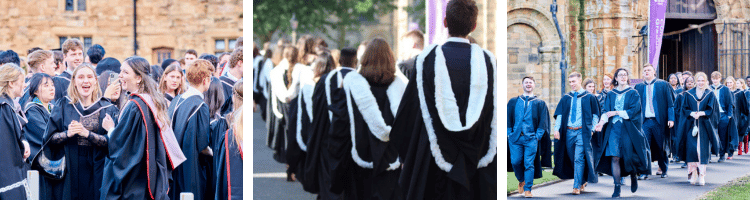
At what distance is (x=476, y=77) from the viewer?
4.38m

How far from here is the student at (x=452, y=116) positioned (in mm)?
4359

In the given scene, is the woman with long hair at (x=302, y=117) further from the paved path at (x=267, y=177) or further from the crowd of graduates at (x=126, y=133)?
the crowd of graduates at (x=126, y=133)

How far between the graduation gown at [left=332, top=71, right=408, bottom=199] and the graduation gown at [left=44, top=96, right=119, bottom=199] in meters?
1.74

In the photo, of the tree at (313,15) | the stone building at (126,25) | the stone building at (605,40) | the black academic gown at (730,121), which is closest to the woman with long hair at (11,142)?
the tree at (313,15)

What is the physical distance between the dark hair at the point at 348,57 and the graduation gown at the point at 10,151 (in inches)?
92.1

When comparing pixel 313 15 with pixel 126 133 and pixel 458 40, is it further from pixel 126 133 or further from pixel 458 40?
pixel 126 133

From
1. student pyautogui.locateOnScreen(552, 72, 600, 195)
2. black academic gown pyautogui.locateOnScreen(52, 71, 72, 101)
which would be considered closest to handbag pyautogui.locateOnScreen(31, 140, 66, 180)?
black academic gown pyautogui.locateOnScreen(52, 71, 72, 101)

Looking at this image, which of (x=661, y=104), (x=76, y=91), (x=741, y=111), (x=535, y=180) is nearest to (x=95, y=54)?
(x=76, y=91)

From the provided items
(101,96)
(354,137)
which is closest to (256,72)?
(354,137)

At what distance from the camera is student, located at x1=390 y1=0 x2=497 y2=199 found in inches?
172

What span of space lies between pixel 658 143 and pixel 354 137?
17.4 feet

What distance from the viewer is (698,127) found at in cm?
911

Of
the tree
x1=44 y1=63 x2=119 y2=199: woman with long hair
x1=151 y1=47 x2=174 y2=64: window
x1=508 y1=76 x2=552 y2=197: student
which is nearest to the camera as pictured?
the tree

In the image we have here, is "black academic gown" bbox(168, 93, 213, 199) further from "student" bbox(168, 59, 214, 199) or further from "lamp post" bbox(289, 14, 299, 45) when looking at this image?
"lamp post" bbox(289, 14, 299, 45)
